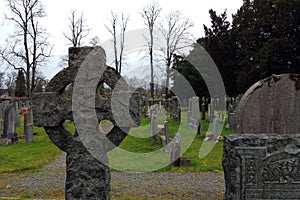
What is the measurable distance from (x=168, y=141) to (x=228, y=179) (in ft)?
21.4

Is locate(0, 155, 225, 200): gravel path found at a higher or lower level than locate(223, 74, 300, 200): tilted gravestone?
lower

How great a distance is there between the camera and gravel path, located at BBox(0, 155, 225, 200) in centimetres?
611

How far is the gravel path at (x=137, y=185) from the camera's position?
6.11 m

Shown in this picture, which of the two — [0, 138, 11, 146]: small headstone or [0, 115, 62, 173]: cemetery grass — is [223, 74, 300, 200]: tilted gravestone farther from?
[0, 138, 11, 146]: small headstone

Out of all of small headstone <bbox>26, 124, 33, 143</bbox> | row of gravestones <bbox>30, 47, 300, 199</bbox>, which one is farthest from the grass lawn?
row of gravestones <bbox>30, 47, 300, 199</bbox>

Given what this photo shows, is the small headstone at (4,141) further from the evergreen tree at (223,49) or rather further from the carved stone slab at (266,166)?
the evergreen tree at (223,49)

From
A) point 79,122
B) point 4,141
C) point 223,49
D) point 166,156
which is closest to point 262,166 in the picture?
point 79,122

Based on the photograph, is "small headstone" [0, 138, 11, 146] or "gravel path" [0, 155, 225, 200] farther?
"small headstone" [0, 138, 11, 146]

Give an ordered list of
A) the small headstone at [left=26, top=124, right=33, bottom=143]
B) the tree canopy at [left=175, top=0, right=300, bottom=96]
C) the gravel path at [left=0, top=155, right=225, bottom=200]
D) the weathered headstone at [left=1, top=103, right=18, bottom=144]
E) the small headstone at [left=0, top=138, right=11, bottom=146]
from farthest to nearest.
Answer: the tree canopy at [left=175, top=0, right=300, bottom=96] → the small headstone at [left=26, top=124, right=33, bottom=143] → the weathered headstone at [left=1, top=103, right=18, bottom=144] → the small headstone at [left=0, top=138, right=11, bottom=146] → the gravel path at [left=0, top=155, right=225, bottom=200]

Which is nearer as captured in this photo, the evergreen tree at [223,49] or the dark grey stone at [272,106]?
the dark grey stone at [272,106]

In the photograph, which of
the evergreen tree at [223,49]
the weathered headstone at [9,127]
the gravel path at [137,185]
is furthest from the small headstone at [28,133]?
the evergreen tree at [223,49]

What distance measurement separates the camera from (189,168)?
27.7 ft

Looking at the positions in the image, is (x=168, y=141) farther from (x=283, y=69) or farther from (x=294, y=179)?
(x=283, y=69)

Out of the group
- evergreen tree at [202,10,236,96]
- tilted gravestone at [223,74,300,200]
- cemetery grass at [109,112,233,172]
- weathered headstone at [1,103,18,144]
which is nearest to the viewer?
tilted gravestone at [223,74,300,200]
